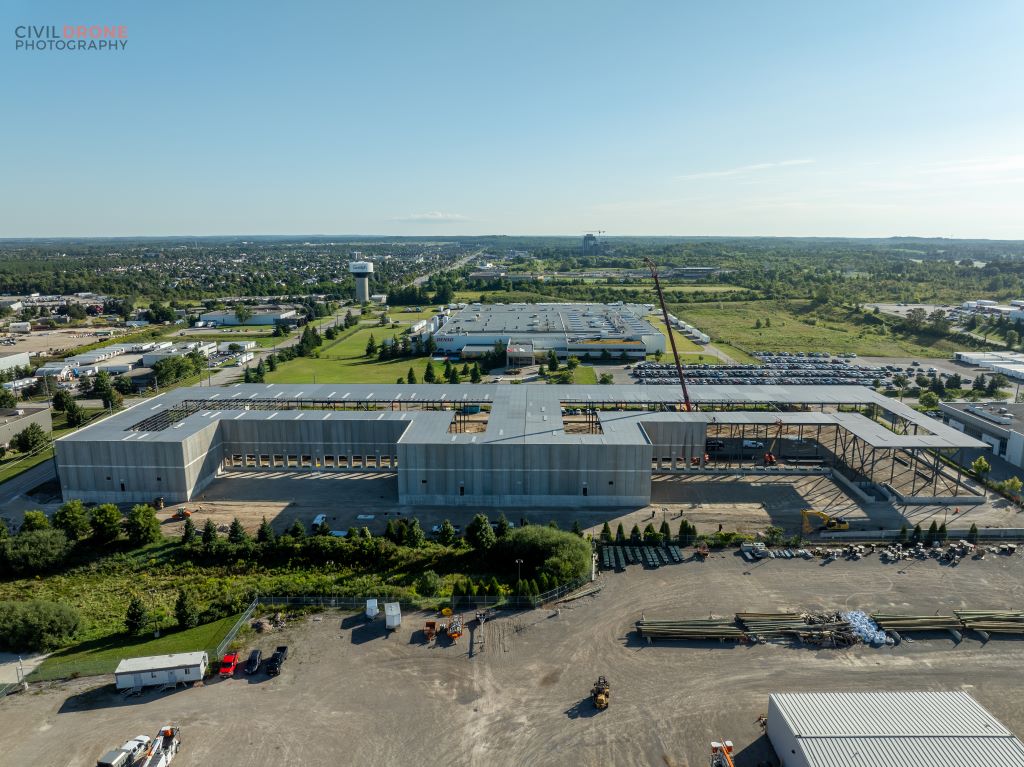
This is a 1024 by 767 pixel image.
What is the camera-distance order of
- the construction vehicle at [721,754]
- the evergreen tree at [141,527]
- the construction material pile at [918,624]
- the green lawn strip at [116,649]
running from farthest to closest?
1. the evergreen tree at [141,527]
2. the construction material pile at [918,624]
3. the green lawn strip at [116,649]
4. the construction vehicle at [721,754]

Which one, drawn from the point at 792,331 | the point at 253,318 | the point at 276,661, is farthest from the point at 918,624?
the point at 253,318

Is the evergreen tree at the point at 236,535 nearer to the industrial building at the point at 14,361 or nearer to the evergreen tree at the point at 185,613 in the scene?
the evergreen tree at the point at 185,613

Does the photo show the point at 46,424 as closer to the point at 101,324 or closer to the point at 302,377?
the point at 302,377

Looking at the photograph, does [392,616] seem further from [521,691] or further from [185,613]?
[185,613]

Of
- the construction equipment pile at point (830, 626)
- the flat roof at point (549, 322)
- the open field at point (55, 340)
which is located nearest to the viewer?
the construction equipment pile at point (830, 626)

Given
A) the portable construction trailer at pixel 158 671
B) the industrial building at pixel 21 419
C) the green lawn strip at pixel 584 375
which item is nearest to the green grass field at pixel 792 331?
the green lawn strip at pixel 584 375

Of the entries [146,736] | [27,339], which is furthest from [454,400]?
[27,339]
